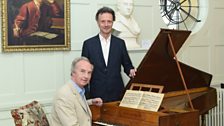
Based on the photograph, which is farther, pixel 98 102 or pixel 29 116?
pixel 98 102

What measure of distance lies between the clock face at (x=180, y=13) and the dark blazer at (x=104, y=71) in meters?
1.59

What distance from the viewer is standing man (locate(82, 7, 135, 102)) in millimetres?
3695

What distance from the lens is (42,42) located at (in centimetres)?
387

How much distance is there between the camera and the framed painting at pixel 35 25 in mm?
3652

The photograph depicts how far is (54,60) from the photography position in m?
3.98

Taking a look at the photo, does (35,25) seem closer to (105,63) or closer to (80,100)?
(105,63)

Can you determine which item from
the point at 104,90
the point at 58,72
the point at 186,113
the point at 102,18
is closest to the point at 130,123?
the point at 186,113

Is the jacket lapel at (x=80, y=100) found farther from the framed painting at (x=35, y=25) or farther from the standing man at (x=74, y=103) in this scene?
the framed painting at (x=35, y=25)

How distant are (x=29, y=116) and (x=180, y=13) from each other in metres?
3.02

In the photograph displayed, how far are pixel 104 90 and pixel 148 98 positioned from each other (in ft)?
2.65

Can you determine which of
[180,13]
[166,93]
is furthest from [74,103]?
[180,13]

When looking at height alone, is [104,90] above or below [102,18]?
below

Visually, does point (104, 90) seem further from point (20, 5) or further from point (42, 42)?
point (20, 5)

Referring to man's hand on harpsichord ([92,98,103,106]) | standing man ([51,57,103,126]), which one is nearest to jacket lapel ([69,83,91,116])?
standing man ([51,57,103,126])
